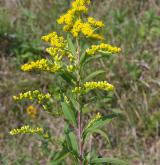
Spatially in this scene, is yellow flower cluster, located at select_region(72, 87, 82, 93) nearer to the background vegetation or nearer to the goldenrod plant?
the goldenrod plant

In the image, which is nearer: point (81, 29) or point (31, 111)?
point (81, 29)

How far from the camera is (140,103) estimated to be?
3.76m

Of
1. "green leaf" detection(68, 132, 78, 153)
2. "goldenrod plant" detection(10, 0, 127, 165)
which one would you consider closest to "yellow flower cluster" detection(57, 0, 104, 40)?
"goldenrod plant" detection(10, 0, 127, 165)

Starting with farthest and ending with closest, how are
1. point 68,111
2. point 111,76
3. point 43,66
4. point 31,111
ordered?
point 111,76, point 31,111, point 68,111, point 43,66

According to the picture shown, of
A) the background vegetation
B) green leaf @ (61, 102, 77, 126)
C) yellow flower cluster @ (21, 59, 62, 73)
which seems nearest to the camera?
yellow flower cluster @ (21, 59, 62, 73)

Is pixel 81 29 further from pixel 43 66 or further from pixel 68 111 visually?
pixel 68 111

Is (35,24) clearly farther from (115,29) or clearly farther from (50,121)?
(50,121)

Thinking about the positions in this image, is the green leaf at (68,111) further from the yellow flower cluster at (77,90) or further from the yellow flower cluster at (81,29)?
the yellow flower cluster at (81,29)

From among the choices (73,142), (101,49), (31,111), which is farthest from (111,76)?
(101,49)

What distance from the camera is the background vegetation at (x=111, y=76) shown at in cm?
350

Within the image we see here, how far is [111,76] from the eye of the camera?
391 centimetres

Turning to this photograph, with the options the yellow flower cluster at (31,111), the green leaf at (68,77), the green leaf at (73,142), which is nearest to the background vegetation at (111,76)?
the yellow flower cluster at (31,111)

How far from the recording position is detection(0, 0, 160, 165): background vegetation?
350 centimetres

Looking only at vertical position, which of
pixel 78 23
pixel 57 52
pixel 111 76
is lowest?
pixel 57 52
